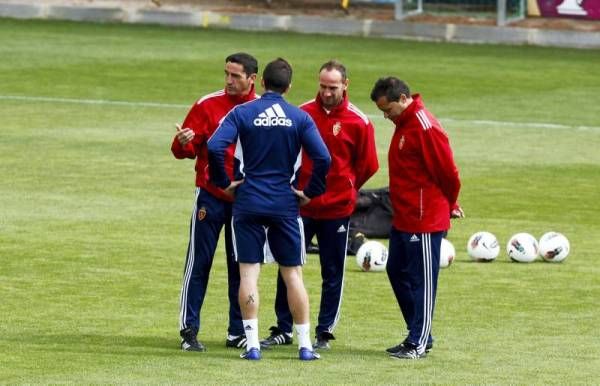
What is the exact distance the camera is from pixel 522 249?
1783 cm

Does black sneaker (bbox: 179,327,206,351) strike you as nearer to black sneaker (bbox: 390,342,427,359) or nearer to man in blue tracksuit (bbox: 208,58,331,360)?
man in blue tracksuit (bbox: 208,58,331,360)


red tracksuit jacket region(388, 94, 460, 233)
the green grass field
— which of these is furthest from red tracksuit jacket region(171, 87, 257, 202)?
the green grass field

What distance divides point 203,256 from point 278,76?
157cm

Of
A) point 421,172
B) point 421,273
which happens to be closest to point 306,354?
point 421,273

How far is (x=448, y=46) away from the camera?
41781 mm

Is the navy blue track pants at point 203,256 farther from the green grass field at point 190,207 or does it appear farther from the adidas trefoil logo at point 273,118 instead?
the adidas trefoil logo at point 273,118

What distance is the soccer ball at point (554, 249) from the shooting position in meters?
17.8

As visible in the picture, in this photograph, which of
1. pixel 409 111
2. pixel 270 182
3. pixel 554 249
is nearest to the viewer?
pixel 270 182

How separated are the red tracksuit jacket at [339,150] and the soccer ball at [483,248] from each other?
450cm

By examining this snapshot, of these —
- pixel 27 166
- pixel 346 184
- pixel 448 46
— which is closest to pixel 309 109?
pixel 346 184

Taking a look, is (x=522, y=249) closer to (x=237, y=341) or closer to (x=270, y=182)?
(x=237, y=341)

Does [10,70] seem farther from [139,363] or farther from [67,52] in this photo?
[139,363]

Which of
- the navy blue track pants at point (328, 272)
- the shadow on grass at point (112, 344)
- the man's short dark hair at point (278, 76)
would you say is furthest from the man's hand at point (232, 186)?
the shadow on grass at point (112, 344)

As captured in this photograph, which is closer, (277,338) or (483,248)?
(277,338)
